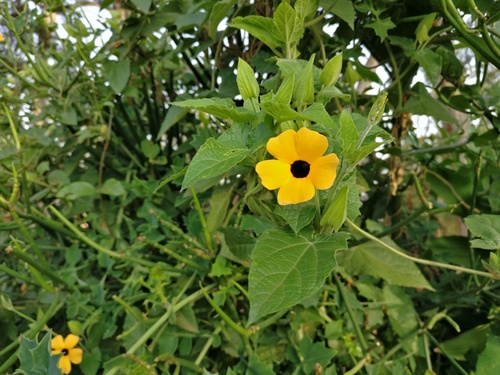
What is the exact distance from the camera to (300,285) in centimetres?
28

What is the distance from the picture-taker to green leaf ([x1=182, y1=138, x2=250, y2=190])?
0.28 meters

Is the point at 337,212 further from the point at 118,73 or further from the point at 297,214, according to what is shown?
the point at 118,73

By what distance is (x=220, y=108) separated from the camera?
30cm

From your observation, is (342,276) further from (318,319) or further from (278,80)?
(278,80)

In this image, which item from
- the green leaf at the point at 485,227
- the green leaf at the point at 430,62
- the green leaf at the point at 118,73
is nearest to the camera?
the green leaf at the point at 485,227

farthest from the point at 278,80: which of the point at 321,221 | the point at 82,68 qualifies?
the point at 82,68

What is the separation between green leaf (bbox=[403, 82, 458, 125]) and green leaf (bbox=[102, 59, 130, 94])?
0.39 metres

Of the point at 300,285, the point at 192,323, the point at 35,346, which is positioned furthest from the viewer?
the point at 192,323

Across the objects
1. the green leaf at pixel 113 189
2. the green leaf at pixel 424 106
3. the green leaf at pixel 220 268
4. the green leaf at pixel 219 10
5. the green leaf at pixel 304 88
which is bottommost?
the green leaf at pixel 220 268

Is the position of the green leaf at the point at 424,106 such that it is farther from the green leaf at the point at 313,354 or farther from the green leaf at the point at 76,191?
the green leaf at the point at 76,191

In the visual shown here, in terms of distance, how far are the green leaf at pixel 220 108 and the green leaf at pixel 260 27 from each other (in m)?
0.11

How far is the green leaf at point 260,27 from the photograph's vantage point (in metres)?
0.41

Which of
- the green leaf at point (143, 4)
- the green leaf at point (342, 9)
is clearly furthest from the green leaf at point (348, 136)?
the green leaf at point (143, 4)

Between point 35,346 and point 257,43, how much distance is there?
0.45 meters
